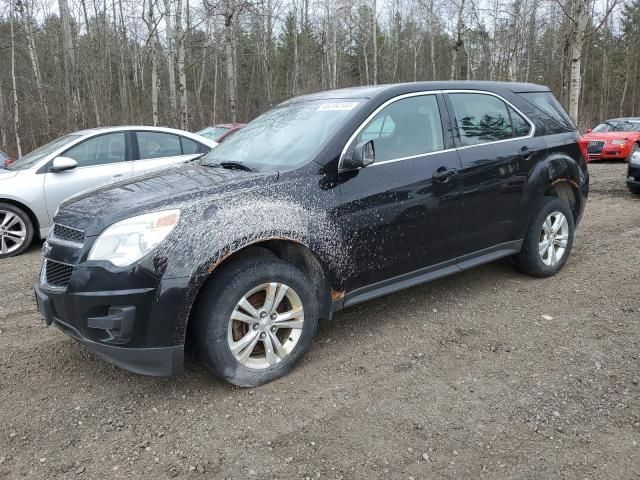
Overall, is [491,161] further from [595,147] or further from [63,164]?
[595,147]

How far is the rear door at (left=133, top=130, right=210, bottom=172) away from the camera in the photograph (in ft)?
23.5

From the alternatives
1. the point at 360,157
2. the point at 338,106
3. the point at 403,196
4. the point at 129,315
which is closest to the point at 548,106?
the point at 403,196

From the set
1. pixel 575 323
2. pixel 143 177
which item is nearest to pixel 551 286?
pixel 575 323

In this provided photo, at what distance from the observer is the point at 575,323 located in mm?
4000

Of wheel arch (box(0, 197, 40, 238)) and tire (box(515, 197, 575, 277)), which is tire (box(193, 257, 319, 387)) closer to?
tire (box(515, 197, 575, 277))

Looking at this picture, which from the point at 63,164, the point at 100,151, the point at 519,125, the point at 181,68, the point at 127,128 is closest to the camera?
the point at 519,125

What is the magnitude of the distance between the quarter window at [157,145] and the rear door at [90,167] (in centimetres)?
19

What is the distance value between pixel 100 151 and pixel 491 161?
17.0 ft

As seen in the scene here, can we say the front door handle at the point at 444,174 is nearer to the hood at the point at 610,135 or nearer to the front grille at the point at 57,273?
the front grille at the point at 57,273

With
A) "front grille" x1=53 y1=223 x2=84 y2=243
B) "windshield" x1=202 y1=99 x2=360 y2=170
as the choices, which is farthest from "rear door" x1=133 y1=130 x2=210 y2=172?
"front grille" x1=53 y1=223 x2=84 y2=243

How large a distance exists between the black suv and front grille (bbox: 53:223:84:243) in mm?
15

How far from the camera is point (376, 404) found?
300 centimetres

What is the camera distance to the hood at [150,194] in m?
2.95

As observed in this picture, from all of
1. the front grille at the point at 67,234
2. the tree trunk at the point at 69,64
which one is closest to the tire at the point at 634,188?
the front grille at the point at 67,234
